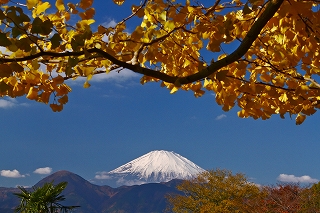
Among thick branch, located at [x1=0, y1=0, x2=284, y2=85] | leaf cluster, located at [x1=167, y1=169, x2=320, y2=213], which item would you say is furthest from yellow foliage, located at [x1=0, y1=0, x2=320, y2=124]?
leaf cluster, located at [x1=167, y1=169, x2=320, y2=213]

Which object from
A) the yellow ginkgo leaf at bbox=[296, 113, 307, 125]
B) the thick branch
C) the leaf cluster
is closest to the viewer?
the thick branch

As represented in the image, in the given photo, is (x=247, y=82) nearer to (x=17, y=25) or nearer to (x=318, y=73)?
(x=318, y=73)

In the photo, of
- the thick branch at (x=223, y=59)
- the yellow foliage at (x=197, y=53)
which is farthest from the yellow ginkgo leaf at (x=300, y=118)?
the thick branch at (x=223, y=59)

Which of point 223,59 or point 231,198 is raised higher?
point 231,198

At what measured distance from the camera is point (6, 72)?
71.4 inches

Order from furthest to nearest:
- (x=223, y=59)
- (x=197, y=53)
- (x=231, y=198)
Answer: (x=231, y=198) < (x=197, y=53) < (x=223, y=59)

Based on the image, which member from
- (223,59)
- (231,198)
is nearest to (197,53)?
(223,59)

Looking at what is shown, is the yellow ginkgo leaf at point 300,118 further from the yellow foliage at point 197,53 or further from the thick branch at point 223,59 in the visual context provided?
the thick branch at point 223,59

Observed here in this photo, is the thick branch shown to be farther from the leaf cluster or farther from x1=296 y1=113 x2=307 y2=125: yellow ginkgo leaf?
the leaf cluster

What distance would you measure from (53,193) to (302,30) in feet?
41.3

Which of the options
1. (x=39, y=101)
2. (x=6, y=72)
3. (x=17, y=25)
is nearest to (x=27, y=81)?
(x=39, y=101)

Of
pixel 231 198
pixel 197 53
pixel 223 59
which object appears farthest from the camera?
pixel 231 198

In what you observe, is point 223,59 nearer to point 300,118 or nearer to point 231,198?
point 300,118

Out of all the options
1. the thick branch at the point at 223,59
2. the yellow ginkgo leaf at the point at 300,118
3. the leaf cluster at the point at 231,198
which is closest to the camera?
the thick branch at the point at 223,59
